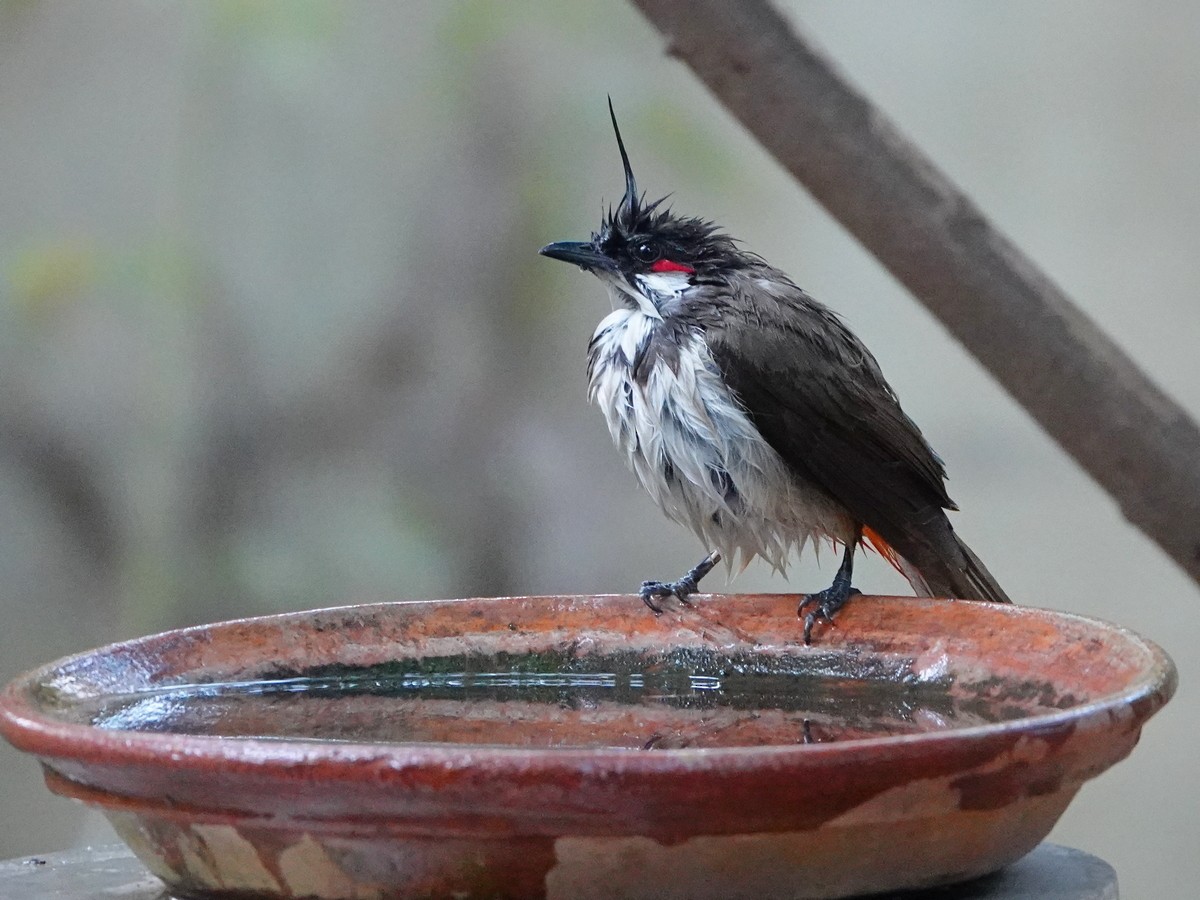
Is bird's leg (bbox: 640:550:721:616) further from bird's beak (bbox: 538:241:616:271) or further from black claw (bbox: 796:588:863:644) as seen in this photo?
bird's beak (bbox: 538:241:616:271)

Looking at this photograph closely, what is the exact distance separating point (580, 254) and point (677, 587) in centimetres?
78

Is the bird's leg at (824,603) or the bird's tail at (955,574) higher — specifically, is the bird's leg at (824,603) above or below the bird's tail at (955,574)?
below

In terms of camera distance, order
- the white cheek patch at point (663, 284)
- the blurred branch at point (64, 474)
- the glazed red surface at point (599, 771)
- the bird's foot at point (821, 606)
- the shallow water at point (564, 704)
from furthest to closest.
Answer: the blurred branch at point (64, 474), the white cheek patch at point (663, 284), the bird's foot at point (821, 606), the shallow water at point (564, 704), the glazed red surface at point (599, 771)

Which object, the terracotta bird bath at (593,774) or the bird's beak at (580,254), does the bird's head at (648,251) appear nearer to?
the bird's beak at (580,254)

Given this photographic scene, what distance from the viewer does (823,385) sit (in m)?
2.69

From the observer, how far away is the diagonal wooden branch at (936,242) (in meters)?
2.07

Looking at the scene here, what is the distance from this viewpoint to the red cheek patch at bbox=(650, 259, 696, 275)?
300 cm

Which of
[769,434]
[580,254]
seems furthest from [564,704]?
[580,254]

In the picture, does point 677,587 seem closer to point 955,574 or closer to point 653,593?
point 653,593

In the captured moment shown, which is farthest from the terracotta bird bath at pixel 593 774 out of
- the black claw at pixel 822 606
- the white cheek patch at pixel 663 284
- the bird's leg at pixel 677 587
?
the white cheek patch at pixel 663 284

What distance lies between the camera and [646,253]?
3.03 meters

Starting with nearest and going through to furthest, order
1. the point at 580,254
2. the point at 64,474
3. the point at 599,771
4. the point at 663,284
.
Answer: the point at 599,771
the point at 663,284
the point at 580,254
the point at 64,474

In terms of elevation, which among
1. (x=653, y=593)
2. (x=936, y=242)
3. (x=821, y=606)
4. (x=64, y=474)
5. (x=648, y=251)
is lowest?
(x=64, y=474)

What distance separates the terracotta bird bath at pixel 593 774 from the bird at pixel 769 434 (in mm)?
612
